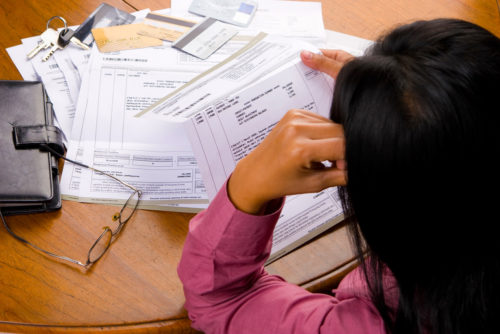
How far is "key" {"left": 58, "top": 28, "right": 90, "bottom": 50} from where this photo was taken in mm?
973

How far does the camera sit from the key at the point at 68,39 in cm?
97

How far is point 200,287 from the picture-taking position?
675mm

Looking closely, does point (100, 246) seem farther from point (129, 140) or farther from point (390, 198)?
point (390, 198)

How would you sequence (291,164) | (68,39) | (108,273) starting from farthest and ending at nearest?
(68,39) < (108,273) < (291,164)

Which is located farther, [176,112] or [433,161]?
[176,112]

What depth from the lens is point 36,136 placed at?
0.80 metres

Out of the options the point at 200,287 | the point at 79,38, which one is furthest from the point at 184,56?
the point at 200,287

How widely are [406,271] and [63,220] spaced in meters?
0.54

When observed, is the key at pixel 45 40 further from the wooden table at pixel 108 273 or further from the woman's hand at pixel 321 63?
the woman's hand at pixel 321 63

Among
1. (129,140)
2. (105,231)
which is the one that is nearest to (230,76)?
(129,140)

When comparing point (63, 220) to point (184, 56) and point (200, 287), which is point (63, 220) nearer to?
point (200, 287)

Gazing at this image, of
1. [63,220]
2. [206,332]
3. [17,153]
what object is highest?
[17,153]

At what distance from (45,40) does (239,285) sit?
64 centimetres

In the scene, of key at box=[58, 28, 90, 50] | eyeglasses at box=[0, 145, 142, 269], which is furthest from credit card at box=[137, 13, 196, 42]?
eyeglasses at box=[0, 145, 142, 269]
